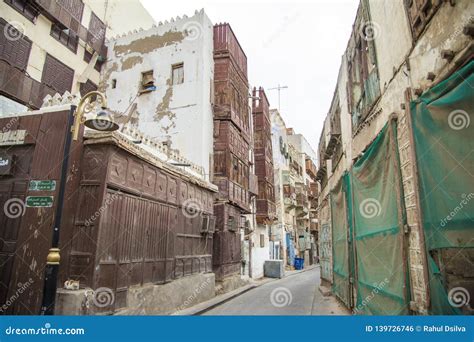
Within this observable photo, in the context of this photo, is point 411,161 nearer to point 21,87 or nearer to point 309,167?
point 21,87

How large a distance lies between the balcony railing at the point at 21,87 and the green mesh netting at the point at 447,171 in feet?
49.3

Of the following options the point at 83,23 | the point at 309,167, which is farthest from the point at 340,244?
the point at 309,167

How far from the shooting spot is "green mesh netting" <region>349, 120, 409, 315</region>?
17.8ft

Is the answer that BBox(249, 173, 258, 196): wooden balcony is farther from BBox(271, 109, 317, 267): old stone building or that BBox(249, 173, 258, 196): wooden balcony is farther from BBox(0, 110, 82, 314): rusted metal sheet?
BBox(0, 110, 82, 314): rusted metal sheet

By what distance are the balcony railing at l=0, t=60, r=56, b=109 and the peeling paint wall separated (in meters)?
4.45

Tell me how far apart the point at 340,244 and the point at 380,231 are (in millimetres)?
5048

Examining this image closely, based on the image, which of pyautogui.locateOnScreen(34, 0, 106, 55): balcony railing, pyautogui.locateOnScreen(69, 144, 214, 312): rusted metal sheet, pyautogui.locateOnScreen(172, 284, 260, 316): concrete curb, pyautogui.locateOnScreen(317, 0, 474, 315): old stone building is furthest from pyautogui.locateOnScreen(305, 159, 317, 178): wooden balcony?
pyautogui.locateOnScreen(317, 0, 474, 315): old stone building

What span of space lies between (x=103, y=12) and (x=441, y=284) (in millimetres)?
22646

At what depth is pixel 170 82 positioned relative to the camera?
17781 millimetres

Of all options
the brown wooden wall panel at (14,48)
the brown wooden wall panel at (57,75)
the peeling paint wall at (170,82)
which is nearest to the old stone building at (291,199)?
the peeling paint wall at (170,82)

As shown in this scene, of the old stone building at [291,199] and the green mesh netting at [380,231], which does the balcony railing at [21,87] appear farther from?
the old stone building at [291,199]

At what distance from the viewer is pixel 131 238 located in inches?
362

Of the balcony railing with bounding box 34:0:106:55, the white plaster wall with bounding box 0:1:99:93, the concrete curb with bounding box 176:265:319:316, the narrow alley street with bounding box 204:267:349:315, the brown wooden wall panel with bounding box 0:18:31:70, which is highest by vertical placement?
the balcony railing with bounding box 34:0:106:55

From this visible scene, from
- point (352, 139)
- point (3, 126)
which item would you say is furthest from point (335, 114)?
point (3, 126)
